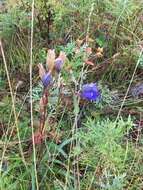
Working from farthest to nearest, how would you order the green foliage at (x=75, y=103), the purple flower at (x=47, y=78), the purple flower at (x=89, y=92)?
the purple flower at (x=89, y=92), the green foliage at (x=75, y=103), the purple flower at (x=47, y=78)

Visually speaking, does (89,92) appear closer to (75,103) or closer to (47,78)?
(75,103)

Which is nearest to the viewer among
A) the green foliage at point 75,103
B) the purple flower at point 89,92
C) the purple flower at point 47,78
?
the purple flower at point 47,78

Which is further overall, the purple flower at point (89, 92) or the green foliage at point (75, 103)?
the purple flower at point (89, 92)

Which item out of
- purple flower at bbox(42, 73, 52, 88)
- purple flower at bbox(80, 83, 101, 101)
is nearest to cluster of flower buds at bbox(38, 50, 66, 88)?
purple flower at bbox(42, 73, 52, 88)

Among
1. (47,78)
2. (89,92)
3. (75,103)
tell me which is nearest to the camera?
(47,78)

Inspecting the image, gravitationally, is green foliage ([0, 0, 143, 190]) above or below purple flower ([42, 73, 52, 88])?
below

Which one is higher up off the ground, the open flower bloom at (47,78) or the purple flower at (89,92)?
the open flower bloom at (47,78)

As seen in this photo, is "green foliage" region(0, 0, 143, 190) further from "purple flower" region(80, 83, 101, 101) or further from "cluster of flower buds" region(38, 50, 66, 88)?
"cluster of flower buds" region(38, 50, 66, 88)

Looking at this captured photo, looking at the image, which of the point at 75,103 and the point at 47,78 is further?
the point at 75,103

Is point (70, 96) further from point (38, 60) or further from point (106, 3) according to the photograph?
point (106, 3)

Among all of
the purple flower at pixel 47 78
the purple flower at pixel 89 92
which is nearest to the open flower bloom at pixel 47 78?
the purple flower at pixel 47 78

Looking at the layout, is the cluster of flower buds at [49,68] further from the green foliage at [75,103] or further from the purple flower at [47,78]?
the green foliage at [75,103]

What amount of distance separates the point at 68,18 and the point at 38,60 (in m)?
0.26

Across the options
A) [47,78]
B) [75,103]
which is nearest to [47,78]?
[47,78]
